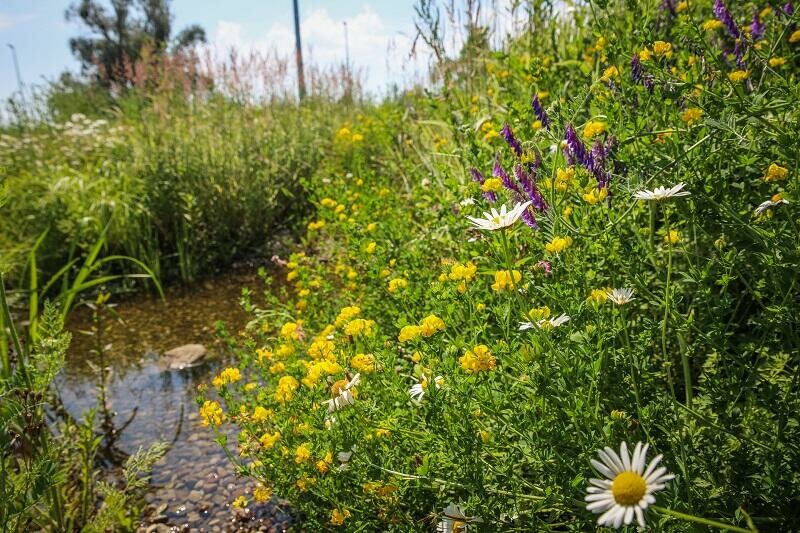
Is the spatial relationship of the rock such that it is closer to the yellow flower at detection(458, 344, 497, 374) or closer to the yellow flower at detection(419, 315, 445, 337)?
the yellow flower at detection(419, 315, 445, 337)

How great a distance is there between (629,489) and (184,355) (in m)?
3.25

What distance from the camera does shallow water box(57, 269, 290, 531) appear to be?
2.27 m

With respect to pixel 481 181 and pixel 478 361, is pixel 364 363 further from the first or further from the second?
pixel 481 181

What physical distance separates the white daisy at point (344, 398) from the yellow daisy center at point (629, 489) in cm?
81

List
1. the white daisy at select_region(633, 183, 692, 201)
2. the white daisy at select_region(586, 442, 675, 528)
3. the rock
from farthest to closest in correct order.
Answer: the rock < the white daisy at select_region(633, 183, 692, 201) < the white daisy at select_region(586, 442, 675, 528)

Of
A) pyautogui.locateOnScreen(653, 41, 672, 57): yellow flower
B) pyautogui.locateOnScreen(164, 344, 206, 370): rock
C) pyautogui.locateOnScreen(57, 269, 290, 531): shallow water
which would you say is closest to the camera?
pyautogui.locateOnScreen(653, 41, 672, 57): yellow flower

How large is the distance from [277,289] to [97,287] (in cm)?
163

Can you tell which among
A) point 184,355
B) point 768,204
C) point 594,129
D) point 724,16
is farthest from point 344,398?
point 184,355

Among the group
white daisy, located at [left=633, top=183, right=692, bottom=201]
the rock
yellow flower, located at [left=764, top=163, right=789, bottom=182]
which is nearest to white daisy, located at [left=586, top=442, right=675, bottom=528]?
white daisy, located at [left=633, top=183, right=692, bottom=201]

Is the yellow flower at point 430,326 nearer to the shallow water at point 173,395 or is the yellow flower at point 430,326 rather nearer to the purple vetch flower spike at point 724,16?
the shallow water at point 173,395

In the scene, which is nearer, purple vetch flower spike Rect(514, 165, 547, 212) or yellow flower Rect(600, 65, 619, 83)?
purple vetch flower spike Rect(514, 165, 547, 212)

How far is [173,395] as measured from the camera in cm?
320

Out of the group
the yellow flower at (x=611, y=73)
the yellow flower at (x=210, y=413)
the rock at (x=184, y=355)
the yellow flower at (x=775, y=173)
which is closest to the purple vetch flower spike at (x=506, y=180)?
the yellow flower at (x=611, y=73)

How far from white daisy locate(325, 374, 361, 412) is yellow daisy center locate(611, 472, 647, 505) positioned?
814mm
